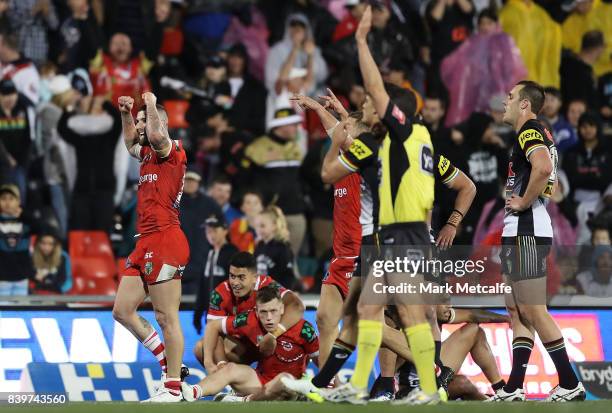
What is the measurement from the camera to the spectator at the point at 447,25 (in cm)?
1947

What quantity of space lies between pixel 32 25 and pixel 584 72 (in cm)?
783

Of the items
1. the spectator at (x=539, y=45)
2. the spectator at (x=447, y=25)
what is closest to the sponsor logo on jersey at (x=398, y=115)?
the spectator at (x=447, y=25)

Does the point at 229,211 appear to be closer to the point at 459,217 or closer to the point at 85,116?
the point at 85,116

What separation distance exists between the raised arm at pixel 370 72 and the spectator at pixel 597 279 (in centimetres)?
462

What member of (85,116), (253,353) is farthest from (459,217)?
(85,116)

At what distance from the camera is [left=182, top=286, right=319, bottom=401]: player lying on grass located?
13.2 m

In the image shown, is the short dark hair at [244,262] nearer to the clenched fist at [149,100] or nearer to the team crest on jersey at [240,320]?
the team crest on jersey at [240,320]

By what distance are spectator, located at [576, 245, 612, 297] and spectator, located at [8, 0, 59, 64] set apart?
8.68 metres

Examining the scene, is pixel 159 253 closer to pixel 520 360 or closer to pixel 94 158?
pixel 520 360

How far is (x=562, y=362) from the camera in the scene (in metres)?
11.5

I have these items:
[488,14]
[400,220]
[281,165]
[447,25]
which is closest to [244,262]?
[400,220]

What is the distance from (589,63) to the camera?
1970cm

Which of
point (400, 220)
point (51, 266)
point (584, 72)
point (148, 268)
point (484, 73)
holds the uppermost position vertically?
point (584, 72)

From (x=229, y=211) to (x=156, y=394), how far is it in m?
5.79
